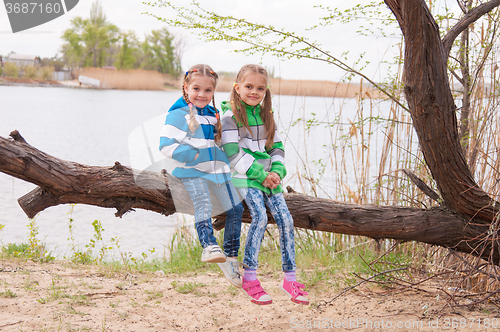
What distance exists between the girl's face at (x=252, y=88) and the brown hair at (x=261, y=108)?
22mm

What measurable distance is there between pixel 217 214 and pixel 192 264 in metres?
1.63

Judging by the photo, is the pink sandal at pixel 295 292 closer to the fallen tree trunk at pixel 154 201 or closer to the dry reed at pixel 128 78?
the fallen tree trunk at pixel 154 201

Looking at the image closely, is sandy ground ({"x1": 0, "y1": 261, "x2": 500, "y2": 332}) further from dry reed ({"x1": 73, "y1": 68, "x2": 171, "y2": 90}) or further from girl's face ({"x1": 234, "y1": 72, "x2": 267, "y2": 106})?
dry reed ({"x1": 73, "y1": 68, "x2": 171, "y2": 90})

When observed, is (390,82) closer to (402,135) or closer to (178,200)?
(402,135)

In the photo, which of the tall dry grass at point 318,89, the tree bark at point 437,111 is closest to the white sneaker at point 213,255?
the tree bark at point 437,111

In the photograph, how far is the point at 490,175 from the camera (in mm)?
3467

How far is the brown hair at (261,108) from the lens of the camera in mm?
2414

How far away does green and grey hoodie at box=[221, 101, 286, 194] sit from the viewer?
2.42 metres

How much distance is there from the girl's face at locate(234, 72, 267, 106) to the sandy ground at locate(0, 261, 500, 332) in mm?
1502

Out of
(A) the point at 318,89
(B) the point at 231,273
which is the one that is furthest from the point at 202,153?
(A) the point at 318,89

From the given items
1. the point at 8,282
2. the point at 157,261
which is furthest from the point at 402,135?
the point at 8,282

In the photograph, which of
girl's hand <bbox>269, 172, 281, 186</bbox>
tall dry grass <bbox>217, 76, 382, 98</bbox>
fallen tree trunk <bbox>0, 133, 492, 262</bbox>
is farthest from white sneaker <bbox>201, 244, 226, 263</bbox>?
tall dry grass <bbox>217, 76, 382, 98</bbox>

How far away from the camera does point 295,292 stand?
7.45ft

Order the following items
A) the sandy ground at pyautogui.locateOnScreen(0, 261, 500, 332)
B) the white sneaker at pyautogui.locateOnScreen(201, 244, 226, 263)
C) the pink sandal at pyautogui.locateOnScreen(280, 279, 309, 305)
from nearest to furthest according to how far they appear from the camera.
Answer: the white sneaker at pyautogui.locateOnScreen(201, 244, 226, 263) < the pink sandal at pyautogui.locateOnScreen(280, 279, 309, 305) < the sandy ground at pyautogui.locateOnScreen(0, 261, 500, 332)
